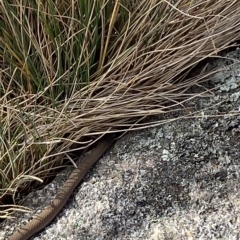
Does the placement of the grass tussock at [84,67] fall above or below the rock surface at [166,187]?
above

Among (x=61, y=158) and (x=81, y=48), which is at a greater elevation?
(x=81, y=48)

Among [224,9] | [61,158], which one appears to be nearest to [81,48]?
[61,158]

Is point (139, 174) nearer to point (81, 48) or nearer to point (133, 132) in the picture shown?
point (133, 132)

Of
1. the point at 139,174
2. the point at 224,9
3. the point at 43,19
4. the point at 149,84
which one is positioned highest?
the point at 43,19

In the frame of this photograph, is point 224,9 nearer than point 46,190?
No

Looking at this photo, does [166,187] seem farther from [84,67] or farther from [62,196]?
[84,67]
